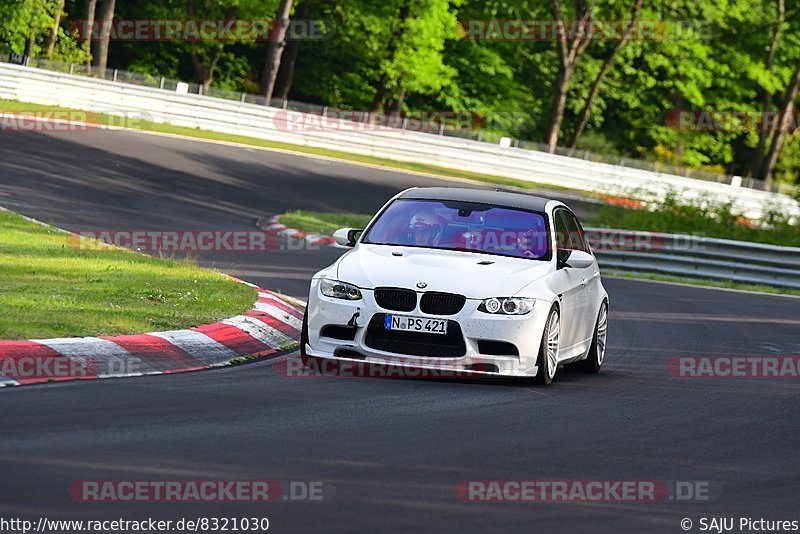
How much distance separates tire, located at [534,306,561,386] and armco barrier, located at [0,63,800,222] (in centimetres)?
2781

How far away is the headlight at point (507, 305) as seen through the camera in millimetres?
10211

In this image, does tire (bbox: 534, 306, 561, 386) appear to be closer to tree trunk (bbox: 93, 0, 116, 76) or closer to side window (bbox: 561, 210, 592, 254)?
side window (bbox: 561, 210, 592, 254)

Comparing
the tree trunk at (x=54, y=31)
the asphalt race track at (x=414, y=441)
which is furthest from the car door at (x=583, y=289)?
the tree trunk at (x=54, y=31)

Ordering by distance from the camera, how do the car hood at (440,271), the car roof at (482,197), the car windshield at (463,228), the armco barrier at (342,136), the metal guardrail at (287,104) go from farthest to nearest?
the metal guardrail at (287,104) → the armco barrier at (342,136) → the car roof at (482,197) → the car windshield at (463,228) → the car hood at (440,271)

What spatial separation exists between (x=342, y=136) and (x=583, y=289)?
32.3 metres

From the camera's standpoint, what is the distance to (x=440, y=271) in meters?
10.4

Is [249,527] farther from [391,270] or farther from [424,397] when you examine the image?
[391,270]

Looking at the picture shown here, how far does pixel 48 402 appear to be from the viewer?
7746 mm

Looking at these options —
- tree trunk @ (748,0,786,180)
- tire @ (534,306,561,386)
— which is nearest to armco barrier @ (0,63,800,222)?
tree trunk @ (748,0,786,180)

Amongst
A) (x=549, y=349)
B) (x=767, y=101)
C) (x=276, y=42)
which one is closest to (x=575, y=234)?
(x=549, y=349)

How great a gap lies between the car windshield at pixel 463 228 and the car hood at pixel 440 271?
200 millimetres

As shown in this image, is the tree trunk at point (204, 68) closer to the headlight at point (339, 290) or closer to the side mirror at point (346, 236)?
the side mirror at point (346, 236)

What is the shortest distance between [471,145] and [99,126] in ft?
42.0

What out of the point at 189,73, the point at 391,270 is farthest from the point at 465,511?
the point at 189,73
